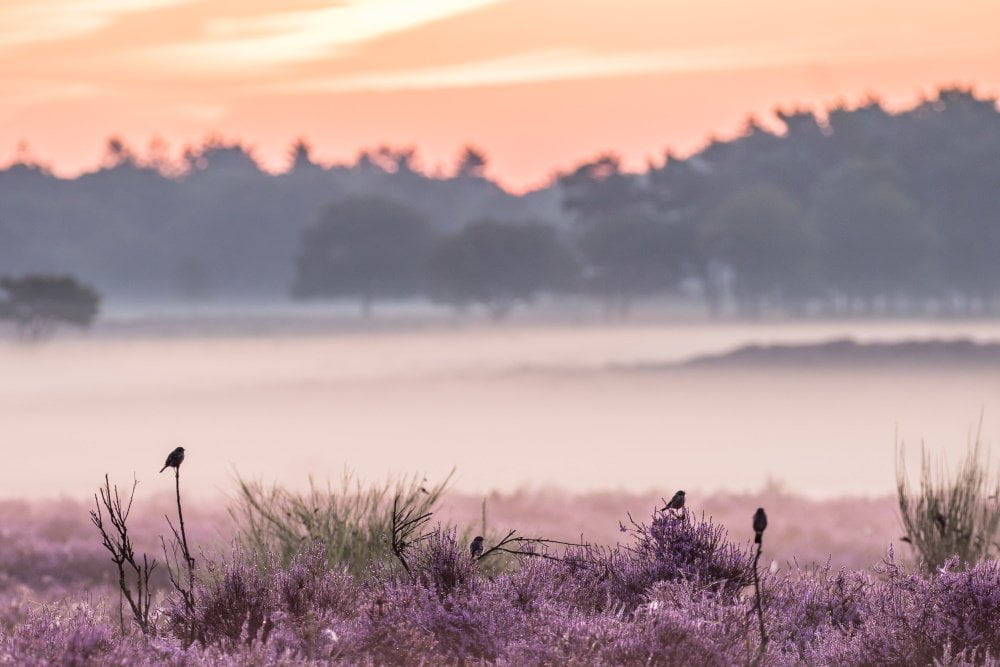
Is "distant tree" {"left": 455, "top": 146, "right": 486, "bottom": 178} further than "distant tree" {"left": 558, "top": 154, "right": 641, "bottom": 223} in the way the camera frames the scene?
Yes

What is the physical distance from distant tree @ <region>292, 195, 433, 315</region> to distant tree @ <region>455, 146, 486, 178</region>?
167 feet

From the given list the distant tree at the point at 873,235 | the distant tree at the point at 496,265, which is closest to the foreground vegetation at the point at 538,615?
the distant tree at the point at 873,235

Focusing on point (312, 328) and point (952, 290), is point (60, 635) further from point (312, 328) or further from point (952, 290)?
point (952, 290)

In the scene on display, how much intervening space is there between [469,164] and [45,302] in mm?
98344

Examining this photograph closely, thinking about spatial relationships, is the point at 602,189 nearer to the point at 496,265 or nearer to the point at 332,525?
the point at 496,265

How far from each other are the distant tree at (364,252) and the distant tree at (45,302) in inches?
1500

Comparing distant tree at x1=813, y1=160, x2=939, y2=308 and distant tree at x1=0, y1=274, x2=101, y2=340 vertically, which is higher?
distant tree at x1=813, y1=160, x2=939, y2=308

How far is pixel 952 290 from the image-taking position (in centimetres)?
11675

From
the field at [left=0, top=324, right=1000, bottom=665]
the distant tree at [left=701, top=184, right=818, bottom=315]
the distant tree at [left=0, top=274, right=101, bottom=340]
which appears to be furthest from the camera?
the distant tree at [left=701, top=184, right=818, bottom=315]

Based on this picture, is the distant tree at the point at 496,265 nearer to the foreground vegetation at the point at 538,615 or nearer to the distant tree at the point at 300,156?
the distant tree at the point at 300,156

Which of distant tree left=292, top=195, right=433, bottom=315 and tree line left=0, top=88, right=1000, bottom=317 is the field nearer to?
tree line left=0, top=88, right=1000, bottom=317

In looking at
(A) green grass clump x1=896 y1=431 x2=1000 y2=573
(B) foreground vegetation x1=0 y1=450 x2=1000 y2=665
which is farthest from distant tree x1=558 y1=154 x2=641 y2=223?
(B) foreground vegetation x1=0 y1=450 x2=1000 y2=665

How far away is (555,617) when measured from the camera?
776 centimetres

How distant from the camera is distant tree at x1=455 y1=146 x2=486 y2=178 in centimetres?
17712
